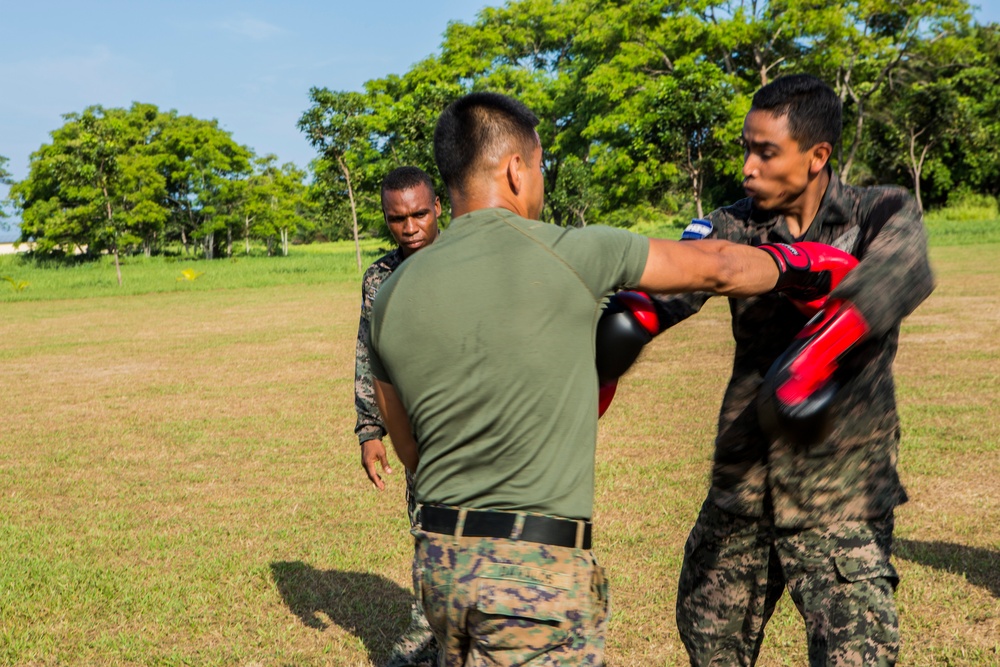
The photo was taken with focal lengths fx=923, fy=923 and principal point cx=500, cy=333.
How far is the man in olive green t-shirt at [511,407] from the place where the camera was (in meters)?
2.11

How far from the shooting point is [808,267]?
2492 millimetres

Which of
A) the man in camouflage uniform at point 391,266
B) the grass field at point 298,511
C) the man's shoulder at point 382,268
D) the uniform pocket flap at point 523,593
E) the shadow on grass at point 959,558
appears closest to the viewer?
the uniform pocket flap at point 523,593

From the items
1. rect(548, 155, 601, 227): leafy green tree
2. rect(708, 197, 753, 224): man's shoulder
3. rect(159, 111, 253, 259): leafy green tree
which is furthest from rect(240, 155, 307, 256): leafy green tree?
rect(708, 197, 753, 224): man's shoulder

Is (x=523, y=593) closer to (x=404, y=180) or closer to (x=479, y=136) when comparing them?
(x=479, y=136)

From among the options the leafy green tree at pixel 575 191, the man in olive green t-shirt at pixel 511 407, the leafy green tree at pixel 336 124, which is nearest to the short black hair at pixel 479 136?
the man in olive green t-shirt at pixel 511 407

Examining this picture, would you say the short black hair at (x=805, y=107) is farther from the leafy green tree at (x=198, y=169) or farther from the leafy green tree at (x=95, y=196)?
the leafy green tree at (x=198, y=169)

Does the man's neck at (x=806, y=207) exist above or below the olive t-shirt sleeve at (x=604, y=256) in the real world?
above

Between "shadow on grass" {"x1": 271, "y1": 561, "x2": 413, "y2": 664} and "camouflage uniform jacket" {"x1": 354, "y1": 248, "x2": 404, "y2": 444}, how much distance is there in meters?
1.05

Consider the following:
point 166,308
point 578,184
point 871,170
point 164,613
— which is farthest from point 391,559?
point 871,170

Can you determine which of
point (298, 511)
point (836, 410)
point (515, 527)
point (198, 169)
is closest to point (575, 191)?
point (198, 169)

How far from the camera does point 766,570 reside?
3.09 m

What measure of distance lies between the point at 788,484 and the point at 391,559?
3.29 metres

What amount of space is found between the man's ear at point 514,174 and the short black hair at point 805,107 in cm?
103

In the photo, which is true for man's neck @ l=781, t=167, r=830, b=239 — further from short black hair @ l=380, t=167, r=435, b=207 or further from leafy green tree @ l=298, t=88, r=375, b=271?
leafy green tree @ l=298, t=88, r=375, b=271
